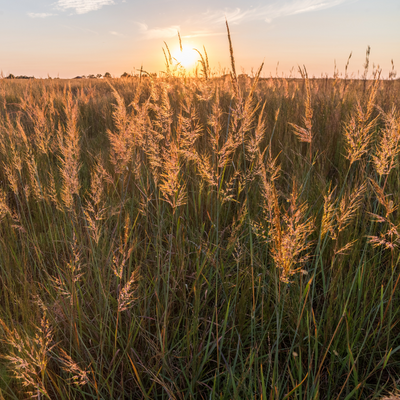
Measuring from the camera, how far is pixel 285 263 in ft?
2.58

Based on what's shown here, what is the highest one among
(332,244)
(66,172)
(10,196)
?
(66,172)

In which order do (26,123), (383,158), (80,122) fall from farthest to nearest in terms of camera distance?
1. (26,123)
2. (80,122)
3. (383,158)

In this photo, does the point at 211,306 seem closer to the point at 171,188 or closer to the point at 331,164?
the point at 171,188

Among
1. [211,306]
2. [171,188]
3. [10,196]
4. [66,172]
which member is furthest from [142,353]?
[10,196]

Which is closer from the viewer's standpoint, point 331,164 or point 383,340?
point 383,340

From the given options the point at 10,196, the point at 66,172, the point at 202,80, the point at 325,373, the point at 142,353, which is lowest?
the point at 325,373

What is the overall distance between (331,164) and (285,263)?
1924 millimetres

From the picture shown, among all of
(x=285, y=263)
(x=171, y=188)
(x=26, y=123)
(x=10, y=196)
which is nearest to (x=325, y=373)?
(x=285, y=263)

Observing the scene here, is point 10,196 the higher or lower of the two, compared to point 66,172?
lower

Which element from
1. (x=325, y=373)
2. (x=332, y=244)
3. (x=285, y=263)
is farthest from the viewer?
(x=332, y=244)

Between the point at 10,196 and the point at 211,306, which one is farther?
the point at 10,196

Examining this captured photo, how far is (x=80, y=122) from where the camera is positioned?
454 centimetres

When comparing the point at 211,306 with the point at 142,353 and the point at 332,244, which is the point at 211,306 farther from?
the point at 332,244

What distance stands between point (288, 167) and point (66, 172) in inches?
71.4
